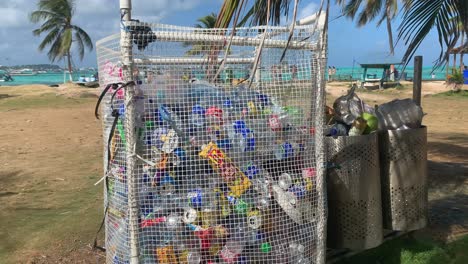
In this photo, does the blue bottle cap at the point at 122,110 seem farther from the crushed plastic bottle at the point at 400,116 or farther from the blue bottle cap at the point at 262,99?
the crushed plastic bottle at the point at 400,116

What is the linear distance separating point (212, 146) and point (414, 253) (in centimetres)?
213

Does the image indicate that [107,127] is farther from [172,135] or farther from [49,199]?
[49,199]

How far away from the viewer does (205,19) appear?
33219mm

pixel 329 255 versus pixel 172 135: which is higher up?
pixel 172 135

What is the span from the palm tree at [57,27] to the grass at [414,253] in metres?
40.5

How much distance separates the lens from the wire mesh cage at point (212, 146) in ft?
8.48

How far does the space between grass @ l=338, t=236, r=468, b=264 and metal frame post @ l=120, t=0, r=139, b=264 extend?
5.78ft

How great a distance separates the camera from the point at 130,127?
2.51 m

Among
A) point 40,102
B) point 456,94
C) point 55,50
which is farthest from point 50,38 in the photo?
point 456,94

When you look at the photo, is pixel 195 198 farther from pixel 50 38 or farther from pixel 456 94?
pixel 50 38

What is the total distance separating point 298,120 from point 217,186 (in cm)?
66

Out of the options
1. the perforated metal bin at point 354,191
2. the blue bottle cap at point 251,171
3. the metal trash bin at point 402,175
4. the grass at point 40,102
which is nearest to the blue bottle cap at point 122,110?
the blue bottle cap at point 251,171

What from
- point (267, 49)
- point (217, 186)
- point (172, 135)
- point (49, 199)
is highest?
point (267, 49)

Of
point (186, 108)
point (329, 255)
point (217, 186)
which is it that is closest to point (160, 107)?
point (186, 108)
